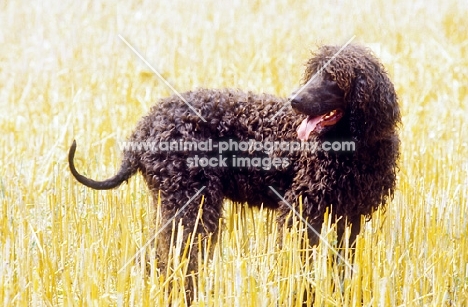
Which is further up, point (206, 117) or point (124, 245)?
point (206, 117)

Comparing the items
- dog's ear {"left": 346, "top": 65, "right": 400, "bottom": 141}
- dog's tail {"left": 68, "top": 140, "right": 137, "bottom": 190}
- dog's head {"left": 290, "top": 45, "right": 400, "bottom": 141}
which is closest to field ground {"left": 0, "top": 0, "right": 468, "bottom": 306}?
dog's tail {"left": 68, "top": 140, "right": 137, "bottom": 190}

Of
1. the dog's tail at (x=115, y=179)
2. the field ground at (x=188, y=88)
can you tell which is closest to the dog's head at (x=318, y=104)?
the field ground at (x=188, y=88)

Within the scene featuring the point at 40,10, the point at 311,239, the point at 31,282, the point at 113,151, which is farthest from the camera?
the point at 40,10

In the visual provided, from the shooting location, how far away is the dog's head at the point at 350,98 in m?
4.11

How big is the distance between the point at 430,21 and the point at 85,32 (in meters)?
4.38

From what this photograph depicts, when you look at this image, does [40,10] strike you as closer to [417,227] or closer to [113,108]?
[113,108]

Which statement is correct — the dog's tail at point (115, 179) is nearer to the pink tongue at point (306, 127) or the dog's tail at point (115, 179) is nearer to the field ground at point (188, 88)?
the field ground at point (188, 88)

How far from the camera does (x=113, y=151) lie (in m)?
5.86

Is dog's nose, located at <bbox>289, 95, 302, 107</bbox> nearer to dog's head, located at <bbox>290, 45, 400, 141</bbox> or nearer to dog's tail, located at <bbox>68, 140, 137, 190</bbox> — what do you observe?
dog's head, located at <bbox>290, 45, 400, 141</bbox>

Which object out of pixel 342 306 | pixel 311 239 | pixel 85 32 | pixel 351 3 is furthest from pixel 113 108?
pixel 351 3

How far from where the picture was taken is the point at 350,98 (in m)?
4.16

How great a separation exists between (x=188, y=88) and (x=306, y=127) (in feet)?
10.6

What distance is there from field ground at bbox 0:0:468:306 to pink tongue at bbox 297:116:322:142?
0.55 meters

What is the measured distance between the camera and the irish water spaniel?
4148 millimetres
